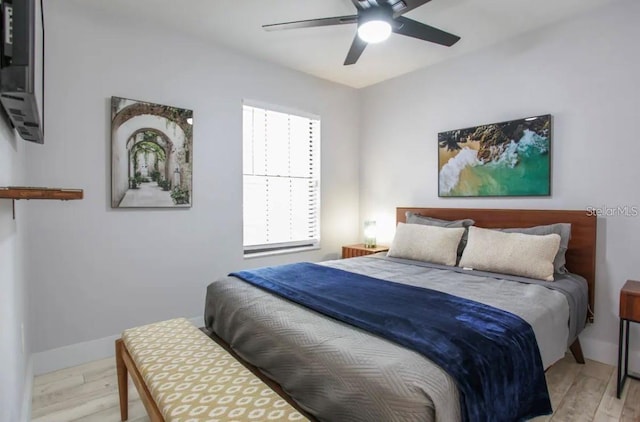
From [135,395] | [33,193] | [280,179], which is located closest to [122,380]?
[135,395]

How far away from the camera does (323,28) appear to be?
2891mm

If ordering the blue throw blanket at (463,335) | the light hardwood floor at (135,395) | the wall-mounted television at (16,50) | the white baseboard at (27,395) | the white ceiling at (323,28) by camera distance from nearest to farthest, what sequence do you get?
the wall-mounted television at (16,50), the blue throw blanket at (463,335), the white baseboard at (27,395), the light hardwood floor at (135,395), the white ceiling at (323,28)

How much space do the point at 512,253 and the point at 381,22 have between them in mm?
1889

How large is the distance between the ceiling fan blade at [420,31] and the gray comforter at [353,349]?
1744mm

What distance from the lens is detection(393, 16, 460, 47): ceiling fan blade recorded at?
2.24 metres

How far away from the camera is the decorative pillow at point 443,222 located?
3092mm

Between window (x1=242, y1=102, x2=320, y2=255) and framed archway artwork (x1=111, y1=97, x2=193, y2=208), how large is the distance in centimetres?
67

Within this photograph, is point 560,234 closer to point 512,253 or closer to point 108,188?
point 512,253

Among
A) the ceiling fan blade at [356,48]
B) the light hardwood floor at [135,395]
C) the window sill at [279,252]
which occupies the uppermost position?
the ceiling fan blade at [356,48]

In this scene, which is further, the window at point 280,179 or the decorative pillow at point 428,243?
the window at point 280,179

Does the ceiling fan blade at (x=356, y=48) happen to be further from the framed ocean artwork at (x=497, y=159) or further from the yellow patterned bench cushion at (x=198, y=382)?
the yellow patterned bench cushion at (x=198, y=382)

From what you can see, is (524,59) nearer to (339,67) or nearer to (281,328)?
(339,67)

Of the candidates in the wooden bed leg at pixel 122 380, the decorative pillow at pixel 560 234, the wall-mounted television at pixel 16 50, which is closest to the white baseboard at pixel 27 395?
the wooden bed leg at pixel 122 380

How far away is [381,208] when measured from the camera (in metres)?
4.31
